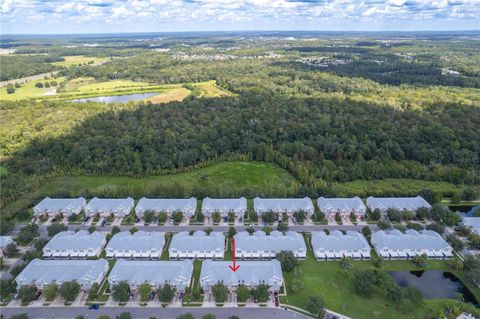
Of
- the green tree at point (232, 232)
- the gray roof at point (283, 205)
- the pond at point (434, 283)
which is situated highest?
the gray roof at point (283, 205)

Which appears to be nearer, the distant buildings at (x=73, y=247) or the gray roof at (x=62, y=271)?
the gray roof at (x=62, y=271)

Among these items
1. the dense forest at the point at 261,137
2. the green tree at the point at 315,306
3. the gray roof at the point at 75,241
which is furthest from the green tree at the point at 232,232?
the gray roof at the point at 75,241

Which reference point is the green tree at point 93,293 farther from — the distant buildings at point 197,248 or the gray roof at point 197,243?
the gray roof at point 197,243

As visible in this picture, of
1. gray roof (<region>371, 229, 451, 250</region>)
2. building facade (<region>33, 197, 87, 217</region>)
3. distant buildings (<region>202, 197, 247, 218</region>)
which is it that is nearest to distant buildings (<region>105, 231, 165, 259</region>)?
distant buildings (<region>202, 197, 247, 218</region>)

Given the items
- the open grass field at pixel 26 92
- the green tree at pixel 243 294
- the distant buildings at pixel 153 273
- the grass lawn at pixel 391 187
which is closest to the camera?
the green tree at pixel 243 294

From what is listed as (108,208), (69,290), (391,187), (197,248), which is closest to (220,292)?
(197,248)

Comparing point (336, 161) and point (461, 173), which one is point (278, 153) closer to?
point (336, 161)

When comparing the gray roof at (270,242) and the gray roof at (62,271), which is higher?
the gray roof at (62,271)
